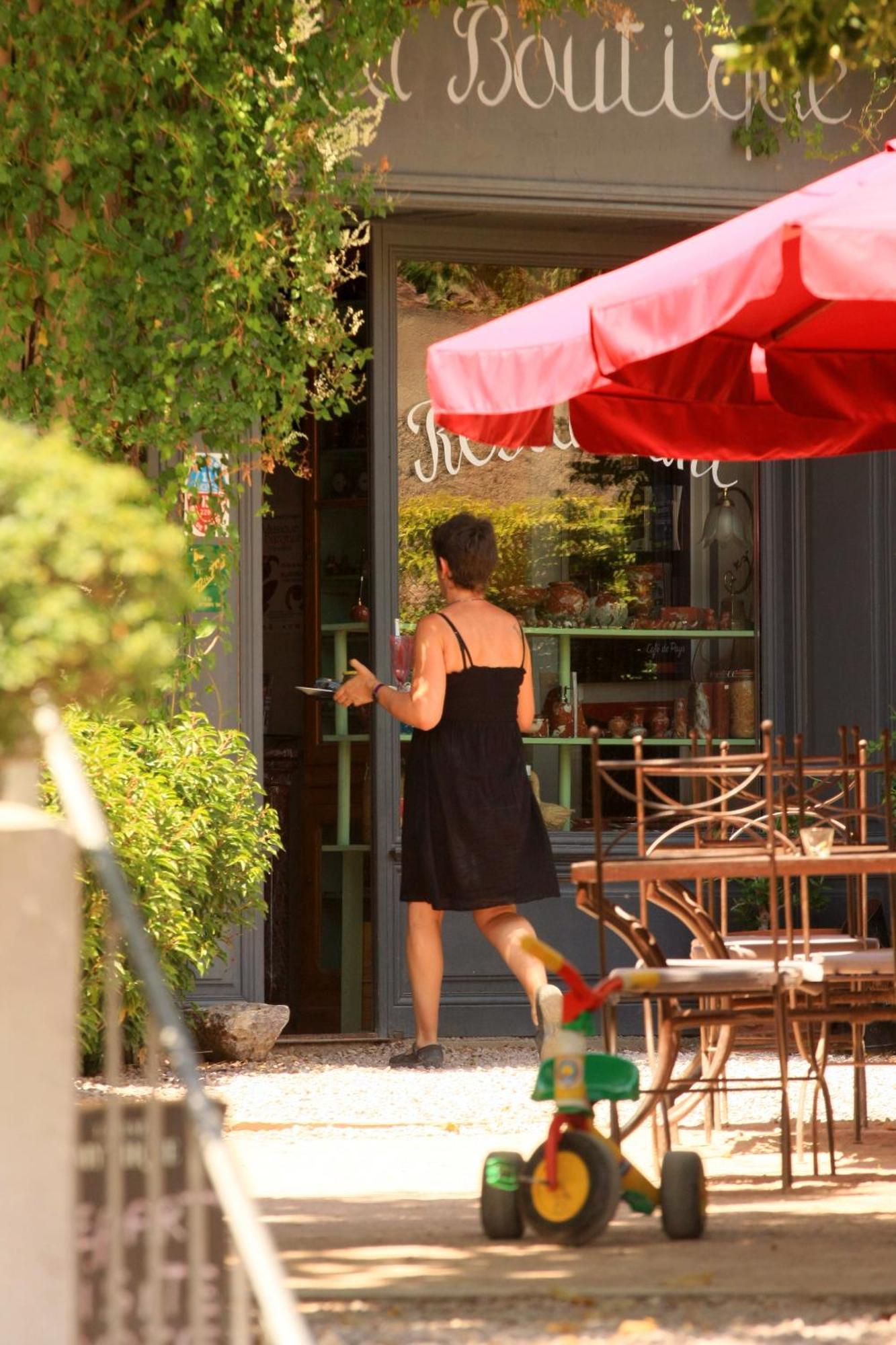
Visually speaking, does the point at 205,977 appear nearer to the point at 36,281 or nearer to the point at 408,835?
the point at 408,835

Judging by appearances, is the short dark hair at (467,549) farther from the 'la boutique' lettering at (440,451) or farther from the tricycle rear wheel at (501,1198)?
the tricycle rear wheel at (501,1198)

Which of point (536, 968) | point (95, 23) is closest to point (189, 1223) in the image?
point (536, 968)

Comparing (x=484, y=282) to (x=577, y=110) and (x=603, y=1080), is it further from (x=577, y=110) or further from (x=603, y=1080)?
(x=603, y=1080)

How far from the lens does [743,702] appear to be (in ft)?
28.4

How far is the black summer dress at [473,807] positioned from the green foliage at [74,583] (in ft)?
12.9

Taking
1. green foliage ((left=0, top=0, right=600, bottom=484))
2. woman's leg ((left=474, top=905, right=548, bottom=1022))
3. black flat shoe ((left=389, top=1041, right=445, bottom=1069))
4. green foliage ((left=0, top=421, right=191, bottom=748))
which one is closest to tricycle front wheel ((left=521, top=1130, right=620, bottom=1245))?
green foliage ((left=0, top=421, right=191, bottom=748))

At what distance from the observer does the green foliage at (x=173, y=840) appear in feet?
21.0

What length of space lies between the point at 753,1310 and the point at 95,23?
485 centimetres

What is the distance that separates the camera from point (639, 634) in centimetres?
866

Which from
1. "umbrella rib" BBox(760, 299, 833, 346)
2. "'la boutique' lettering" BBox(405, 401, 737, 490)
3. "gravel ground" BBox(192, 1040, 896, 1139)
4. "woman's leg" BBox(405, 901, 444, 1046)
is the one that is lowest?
"gravel ground" BBox(192, 1040, 896, 1139)

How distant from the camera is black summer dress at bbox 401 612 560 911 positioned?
22.6ft

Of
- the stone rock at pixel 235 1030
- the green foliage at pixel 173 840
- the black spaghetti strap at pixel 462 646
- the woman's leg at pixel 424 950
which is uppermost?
the black spaghetti strap at pixel 462 646

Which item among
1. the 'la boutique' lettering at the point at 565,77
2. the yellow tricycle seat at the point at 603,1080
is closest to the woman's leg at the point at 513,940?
the yellow tricycle seat at the point at 603,1080

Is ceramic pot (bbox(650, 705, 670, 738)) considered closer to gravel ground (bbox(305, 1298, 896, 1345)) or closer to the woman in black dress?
the woman in black dress
